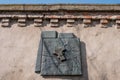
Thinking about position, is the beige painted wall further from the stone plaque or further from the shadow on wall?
the stone plaque

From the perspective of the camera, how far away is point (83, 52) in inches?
233

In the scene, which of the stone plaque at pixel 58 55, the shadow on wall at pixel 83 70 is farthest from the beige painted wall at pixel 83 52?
the stone plaque at pixel 58 55

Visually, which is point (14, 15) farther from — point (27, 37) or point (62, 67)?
point (62, 67)

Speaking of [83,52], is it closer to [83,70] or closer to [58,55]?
[83,70]

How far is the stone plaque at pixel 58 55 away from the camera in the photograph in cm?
561

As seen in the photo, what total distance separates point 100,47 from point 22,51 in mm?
1621

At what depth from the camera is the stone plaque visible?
5.61 m

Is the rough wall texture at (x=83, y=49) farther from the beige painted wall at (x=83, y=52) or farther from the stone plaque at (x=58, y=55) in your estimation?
the stone plaque at (x=58, y=55)

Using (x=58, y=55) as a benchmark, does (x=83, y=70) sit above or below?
below

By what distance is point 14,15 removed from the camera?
629cm

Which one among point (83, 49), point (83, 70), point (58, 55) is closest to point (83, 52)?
point (83, 49)

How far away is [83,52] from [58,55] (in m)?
0.54

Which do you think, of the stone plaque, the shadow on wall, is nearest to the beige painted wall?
the shadow on wall

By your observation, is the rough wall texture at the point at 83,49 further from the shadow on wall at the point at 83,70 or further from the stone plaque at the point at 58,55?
the stone plaque at the point at 58,55
